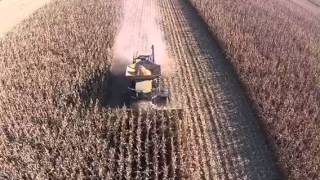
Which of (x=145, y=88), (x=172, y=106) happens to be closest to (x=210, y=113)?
(x=172, y=106)

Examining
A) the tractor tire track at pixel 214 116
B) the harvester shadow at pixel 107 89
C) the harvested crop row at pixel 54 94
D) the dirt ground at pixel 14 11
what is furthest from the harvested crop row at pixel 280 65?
the dirt ground at pixel 14 11

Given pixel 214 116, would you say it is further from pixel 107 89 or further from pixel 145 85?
pixel 107 89

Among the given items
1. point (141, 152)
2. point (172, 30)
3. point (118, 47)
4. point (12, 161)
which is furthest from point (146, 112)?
point (172, 30)

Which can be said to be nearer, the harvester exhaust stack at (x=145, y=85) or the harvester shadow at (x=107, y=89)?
the harvester exhaust stack at (x=145, y=85)

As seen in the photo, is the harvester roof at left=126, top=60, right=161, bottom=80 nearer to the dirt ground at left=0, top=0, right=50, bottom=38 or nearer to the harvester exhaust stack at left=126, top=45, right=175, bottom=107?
the harvester exhaust stack at left=126, top=45, right=175, bottom=107

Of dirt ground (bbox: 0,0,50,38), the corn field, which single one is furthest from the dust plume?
dirt ground (bbox: 0,0,50,38)

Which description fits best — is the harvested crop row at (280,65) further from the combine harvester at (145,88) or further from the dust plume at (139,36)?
the combine harvester at (145,88)
